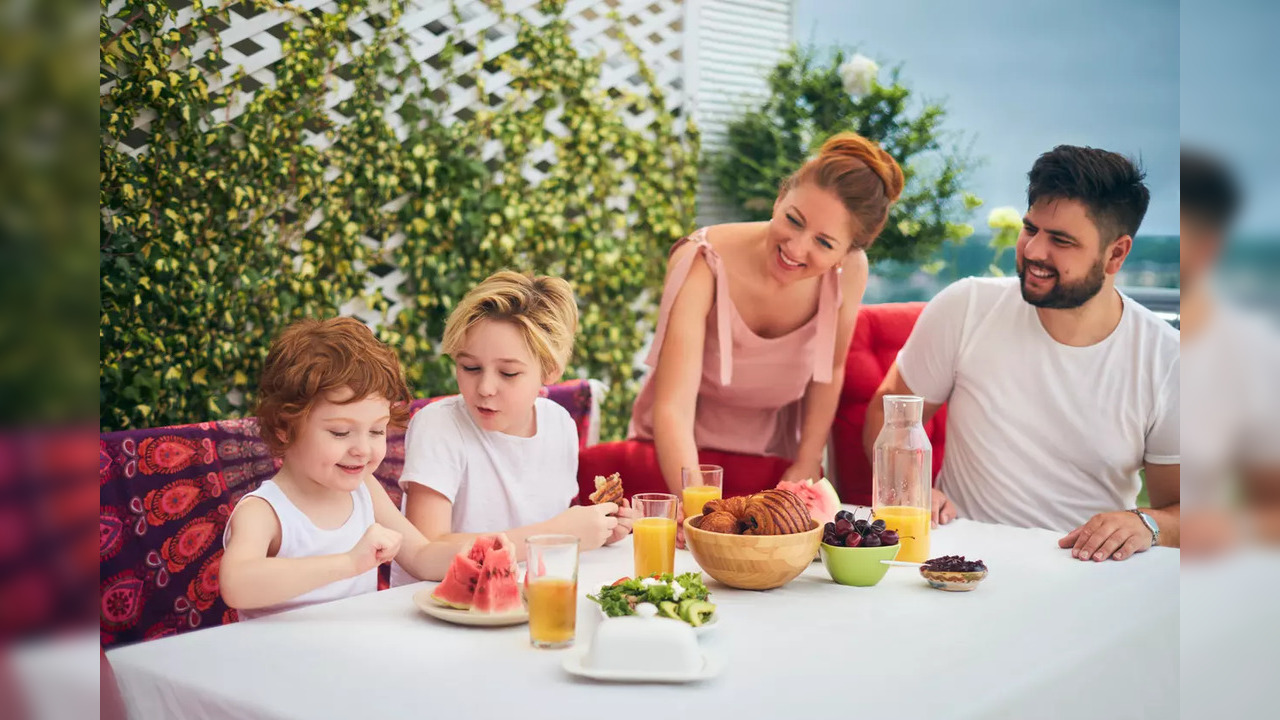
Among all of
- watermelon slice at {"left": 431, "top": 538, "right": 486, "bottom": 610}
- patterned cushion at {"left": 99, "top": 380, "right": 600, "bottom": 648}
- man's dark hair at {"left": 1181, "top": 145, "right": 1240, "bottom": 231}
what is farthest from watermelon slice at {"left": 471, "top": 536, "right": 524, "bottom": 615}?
man's dark hair at {"left": 1181, "top": 145, "right": 1240, "bottom": 231}

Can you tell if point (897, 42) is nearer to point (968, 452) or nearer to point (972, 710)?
point (968, 452)

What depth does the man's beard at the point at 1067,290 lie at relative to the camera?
2.25m

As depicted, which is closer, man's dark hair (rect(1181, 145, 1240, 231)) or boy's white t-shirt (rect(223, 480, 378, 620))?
man's dark hair (rect(1181, 145, 1240, 231))

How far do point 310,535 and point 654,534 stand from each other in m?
0.50

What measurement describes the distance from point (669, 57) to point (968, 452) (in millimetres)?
3438

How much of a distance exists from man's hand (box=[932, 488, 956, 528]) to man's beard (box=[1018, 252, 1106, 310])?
517 mm

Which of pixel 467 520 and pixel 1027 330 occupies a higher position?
pixel 1027 330

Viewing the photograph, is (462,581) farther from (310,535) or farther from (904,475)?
(904,475)

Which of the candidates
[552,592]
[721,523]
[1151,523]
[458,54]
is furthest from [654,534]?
[458,54]

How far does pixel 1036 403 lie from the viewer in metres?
2.35

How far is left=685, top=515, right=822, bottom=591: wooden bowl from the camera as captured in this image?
1475 mm

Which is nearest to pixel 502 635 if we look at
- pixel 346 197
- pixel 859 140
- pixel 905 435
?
pixel 905 435

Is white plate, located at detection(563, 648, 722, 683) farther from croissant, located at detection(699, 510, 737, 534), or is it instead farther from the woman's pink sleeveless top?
the woman's pink sleeveless top

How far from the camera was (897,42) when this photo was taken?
5.18 m
